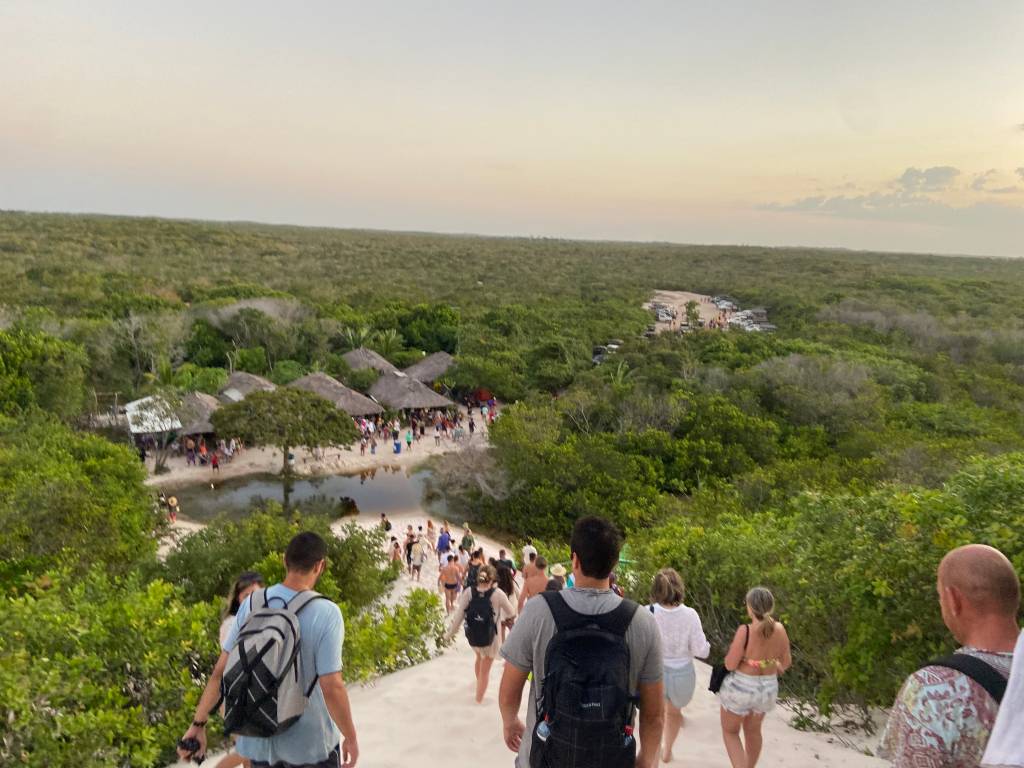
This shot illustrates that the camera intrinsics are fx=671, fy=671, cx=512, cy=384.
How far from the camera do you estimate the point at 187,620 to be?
561 cm

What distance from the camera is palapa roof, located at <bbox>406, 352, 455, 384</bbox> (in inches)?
1148

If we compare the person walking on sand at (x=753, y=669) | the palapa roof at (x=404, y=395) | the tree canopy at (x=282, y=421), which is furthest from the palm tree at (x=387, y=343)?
the person walking on sand at (x=753, y=669)

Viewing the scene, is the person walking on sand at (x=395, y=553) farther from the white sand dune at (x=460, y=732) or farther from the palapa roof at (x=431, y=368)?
the palapa roof at (x=431, y=368)

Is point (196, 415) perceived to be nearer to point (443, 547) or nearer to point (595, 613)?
point (443, 547)

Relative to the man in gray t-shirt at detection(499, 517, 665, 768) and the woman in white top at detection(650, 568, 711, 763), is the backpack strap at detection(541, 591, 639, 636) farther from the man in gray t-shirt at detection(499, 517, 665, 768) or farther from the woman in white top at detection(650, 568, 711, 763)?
the woman in white top at detection(650, 568, 711, 763)

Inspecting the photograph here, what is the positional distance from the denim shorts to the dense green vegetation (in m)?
1.50

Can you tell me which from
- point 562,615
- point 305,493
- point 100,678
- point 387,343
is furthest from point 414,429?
point 562,615

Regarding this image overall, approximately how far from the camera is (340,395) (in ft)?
76.0

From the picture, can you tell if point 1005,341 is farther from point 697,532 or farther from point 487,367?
point 697,532

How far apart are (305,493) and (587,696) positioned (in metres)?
16.7

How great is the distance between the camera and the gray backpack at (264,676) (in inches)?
107

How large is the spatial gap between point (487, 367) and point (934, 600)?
77.4ft

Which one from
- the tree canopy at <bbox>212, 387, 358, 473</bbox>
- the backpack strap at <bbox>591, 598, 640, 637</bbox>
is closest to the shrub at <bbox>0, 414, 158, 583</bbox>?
the tree canopy at <bbox>212, 387, 358, 473</bbox>

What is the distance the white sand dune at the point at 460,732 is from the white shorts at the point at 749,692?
0.82 m
